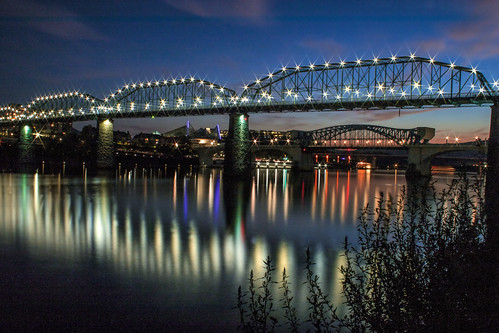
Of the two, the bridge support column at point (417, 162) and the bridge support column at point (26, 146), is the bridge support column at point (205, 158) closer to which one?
the bridge support column at point (26, 146)

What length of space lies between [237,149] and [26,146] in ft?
228

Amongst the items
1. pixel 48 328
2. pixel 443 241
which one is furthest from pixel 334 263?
pixel 48 328

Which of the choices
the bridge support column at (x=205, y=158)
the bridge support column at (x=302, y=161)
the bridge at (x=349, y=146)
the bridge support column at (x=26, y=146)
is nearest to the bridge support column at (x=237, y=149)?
the bridge at (x=349, y=146)

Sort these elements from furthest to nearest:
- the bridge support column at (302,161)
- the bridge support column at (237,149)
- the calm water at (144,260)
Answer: the bridge support column at (302,161) < the bridge support column at (237,149) < the calm water at (144,260)

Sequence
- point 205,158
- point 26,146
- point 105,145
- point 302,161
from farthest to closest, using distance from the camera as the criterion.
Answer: point 205,158 → point 302,161 → point 26,146 → point 105,145

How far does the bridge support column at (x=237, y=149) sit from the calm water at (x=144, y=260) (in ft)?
114

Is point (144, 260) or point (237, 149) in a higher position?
point (237, 149)

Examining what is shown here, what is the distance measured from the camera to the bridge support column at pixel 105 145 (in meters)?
82.8


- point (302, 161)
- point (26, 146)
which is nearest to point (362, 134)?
point (302, 161)

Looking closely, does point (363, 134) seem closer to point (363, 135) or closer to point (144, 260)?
point (363, 135)

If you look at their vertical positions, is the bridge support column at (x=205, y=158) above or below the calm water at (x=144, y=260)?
above

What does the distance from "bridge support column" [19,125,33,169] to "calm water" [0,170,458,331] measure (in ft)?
281

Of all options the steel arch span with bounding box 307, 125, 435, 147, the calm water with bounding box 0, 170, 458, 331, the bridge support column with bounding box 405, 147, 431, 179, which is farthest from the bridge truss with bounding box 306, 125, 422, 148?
the calm water with bounding box 0, 170, 458, 331

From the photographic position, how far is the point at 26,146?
10238 centimetres
